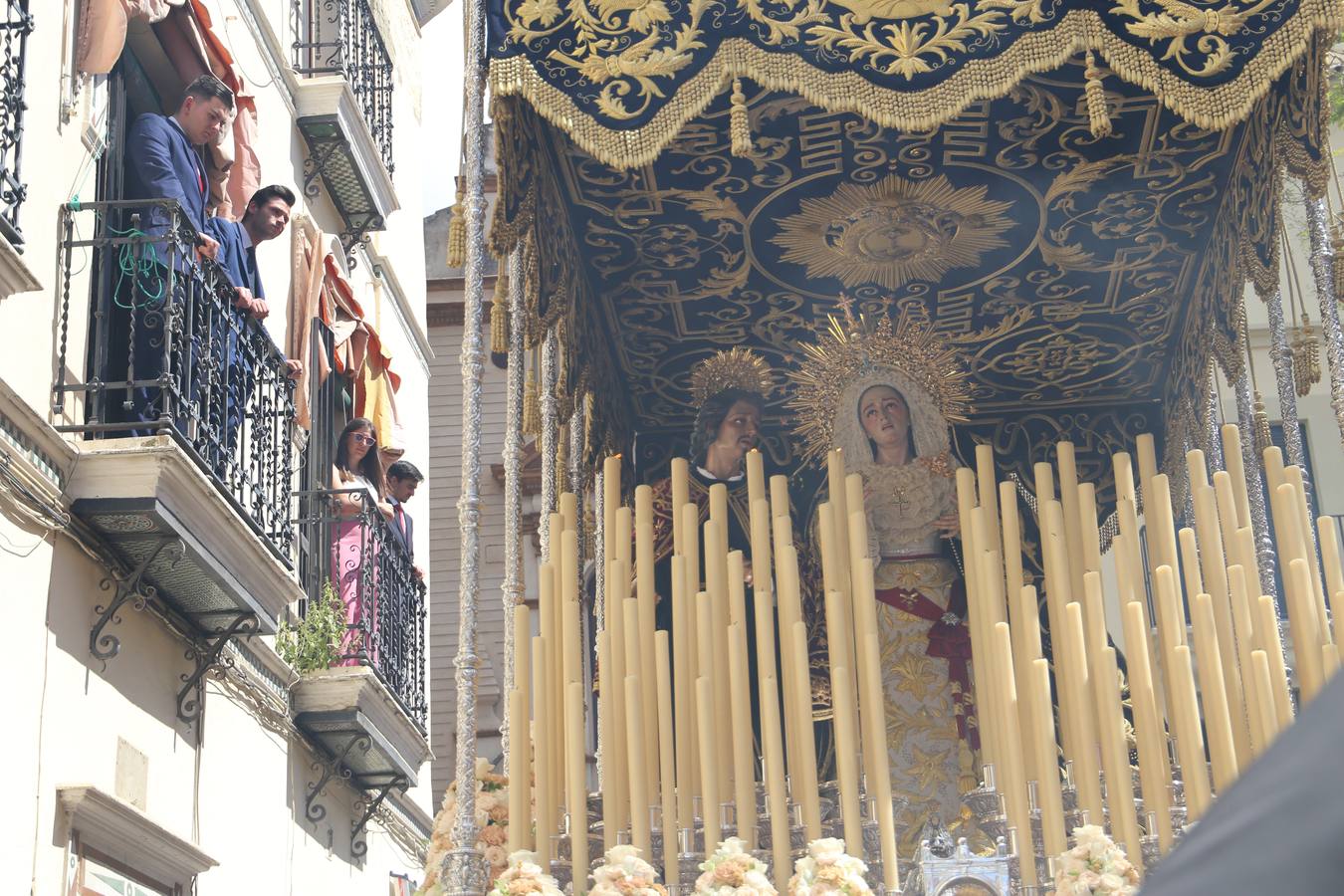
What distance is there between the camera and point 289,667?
30.1 feet

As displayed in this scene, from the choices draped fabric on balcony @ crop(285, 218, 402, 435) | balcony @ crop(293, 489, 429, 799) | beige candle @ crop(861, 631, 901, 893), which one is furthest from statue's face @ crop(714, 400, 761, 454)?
draped fabric on balcony @ crop(285, 218, 402, 435)

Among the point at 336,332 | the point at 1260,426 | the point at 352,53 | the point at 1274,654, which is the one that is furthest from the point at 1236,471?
the point at 352,53

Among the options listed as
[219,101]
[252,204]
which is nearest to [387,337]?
[252,204]

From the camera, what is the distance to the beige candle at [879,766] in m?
4.69

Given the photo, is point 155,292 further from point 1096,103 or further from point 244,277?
point 1096,103

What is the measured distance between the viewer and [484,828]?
512 cm

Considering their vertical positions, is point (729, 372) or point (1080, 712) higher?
point (729, 372)

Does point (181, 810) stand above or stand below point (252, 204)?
below

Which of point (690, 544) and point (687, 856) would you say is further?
point (690, 544)

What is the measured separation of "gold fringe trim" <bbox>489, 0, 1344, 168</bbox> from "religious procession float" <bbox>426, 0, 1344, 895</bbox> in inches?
0.4

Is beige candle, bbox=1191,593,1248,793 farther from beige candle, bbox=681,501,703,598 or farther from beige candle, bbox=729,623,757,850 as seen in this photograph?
beige candle, bbox=681,501,703,598

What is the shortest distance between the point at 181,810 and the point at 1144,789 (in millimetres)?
4567

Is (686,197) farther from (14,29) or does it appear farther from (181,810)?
(181,810)

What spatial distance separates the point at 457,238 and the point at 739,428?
1891mm
